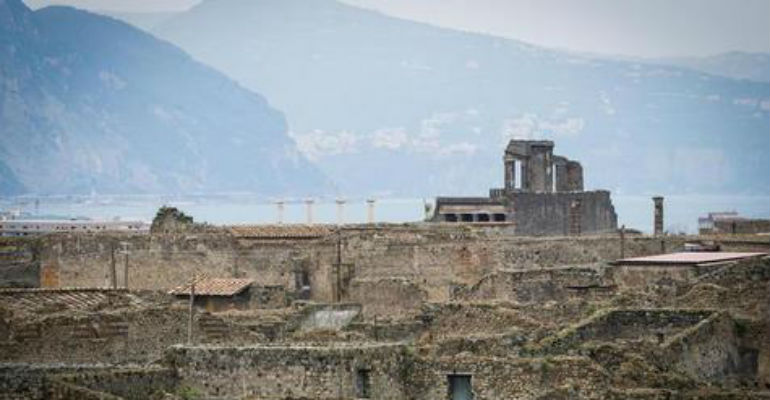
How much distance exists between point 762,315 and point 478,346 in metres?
5.70

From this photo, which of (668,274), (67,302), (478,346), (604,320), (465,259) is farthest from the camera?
(465,259)

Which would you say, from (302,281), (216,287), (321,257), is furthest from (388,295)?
(321,257)

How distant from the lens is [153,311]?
3316cm

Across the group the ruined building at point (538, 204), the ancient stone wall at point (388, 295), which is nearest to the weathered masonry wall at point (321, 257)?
the ancient stone wall at point (388, 295)

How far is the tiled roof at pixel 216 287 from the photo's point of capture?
138 feet

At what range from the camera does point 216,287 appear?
140ft

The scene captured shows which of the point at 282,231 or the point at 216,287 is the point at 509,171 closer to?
the point at 282,231

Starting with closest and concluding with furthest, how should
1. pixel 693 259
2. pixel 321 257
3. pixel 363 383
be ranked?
pixel 363 383 → pixel 693 259 → pixel 321 257

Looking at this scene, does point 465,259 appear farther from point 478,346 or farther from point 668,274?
point 478,346

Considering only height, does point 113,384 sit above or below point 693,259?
below

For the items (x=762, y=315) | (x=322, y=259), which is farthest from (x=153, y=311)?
(x=322, y=259)

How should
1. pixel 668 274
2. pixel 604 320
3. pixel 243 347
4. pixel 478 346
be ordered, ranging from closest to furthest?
pixel 243 347 < pixel 478 346 < pixel 604 320 < pixel 668 274

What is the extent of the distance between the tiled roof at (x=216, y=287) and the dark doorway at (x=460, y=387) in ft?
48.8

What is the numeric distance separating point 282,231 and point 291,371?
24.8 metres
